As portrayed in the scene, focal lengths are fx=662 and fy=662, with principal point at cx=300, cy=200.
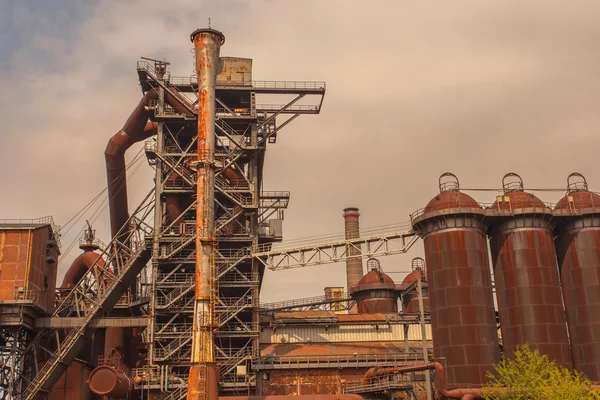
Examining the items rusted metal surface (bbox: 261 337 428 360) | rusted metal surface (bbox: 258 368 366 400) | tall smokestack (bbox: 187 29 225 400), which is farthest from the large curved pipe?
tall smokestack (bbox: 187 29 225 400)

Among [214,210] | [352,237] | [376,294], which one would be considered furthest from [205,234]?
[352,237]

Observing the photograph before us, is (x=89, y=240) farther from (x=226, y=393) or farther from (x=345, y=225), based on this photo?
(x=345, y=225)

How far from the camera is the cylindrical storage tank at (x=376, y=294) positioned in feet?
183

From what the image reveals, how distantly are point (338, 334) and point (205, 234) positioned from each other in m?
17.3

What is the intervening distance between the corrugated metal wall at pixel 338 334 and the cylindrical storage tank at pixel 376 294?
7.80m

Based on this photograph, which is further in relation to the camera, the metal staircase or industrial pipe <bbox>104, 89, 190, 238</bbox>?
industrial pipe <bbox>104, 89, 190, 238</bbox>

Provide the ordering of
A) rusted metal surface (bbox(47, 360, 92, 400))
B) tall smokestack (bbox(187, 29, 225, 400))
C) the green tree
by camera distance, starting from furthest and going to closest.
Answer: rusted metal surface (bbox(47, 360, 92, 400)) → the green tree → tall smokestack (bbox(187, 29, 225, 400))

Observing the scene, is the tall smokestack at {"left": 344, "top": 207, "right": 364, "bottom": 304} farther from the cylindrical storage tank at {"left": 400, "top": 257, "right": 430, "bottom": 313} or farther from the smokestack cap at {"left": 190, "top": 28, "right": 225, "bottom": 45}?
the smokestack cap at {"left": 190, "top": 28, "right": 225, "bottom": 45}

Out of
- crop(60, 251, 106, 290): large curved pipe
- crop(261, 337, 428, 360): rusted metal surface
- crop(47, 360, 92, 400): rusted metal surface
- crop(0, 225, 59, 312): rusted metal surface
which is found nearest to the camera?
crop(0, 225, 59, 312): rusted metal surface

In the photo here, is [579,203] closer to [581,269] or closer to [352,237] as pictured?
[581,269]

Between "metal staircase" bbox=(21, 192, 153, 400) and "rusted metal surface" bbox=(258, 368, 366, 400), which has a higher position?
"metal staircase" bbox=(21, 192, 153, 400)

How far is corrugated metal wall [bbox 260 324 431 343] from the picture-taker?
4569cm

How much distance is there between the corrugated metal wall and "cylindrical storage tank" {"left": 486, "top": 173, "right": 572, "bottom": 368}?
10110 millimetres

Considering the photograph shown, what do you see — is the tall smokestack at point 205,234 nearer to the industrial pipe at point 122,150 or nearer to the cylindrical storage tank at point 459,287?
the industrial pipe at point 122,150
